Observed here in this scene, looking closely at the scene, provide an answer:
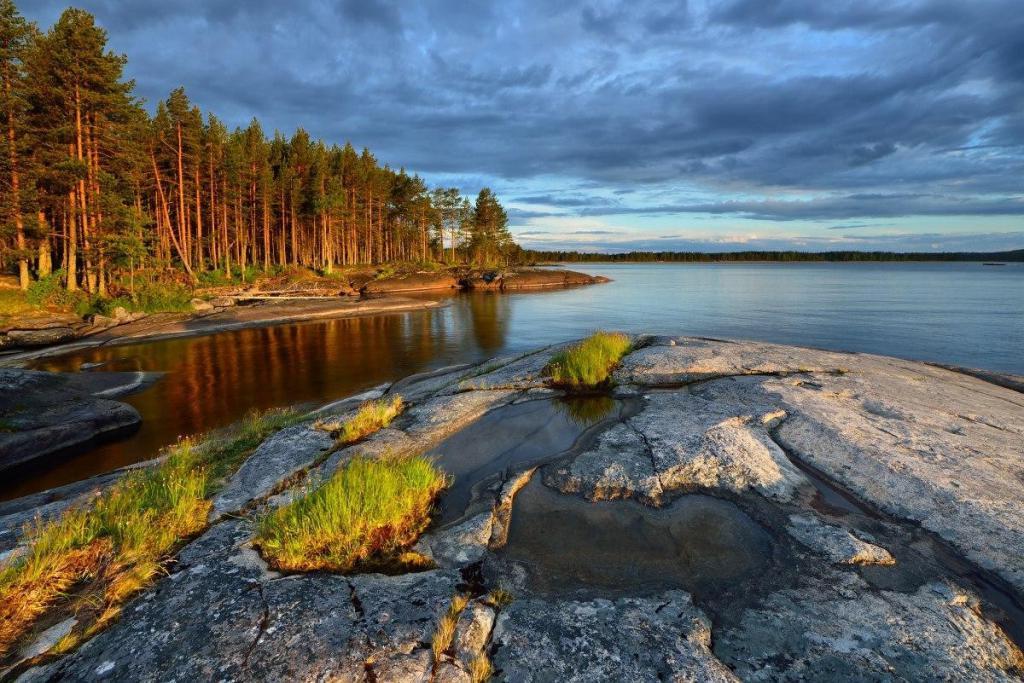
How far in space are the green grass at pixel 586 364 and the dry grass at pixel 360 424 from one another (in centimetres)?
399

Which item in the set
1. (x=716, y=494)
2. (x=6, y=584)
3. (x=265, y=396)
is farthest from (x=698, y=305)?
(x=6, y=584)

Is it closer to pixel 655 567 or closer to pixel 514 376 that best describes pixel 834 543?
pixel 655 567

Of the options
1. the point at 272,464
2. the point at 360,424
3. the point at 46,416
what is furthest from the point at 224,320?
the point at 272,464

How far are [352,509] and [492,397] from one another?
5.94m

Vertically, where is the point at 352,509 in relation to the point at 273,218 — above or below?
below

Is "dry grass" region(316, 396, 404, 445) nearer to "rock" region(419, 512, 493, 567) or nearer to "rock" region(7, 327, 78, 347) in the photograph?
"rock" region(419, 512, 493, 567)

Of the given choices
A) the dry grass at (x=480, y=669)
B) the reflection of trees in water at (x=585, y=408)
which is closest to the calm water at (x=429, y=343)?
the reflection of trees in water at (x=585, y=408)

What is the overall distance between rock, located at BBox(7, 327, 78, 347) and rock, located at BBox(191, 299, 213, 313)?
994 centimetres

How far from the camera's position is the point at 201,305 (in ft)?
128

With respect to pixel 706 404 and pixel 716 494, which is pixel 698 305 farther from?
pixel 716 494

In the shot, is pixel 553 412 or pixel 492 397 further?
pixel 492 397

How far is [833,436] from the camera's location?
7359 mm

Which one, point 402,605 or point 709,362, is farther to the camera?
point 709,362

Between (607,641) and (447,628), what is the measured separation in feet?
3.92
